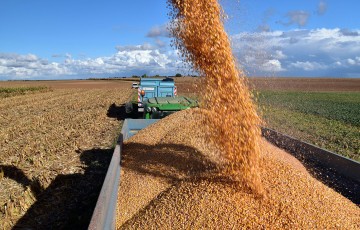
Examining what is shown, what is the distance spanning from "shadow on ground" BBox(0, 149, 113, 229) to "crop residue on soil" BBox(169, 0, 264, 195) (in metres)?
1.94

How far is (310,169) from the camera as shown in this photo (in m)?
4.83

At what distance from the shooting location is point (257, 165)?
3953 mm

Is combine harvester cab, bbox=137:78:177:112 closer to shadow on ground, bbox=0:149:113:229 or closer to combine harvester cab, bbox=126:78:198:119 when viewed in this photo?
combine harvester cab, bbox=126:78:198:119

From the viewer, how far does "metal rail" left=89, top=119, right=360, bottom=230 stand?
104 inches

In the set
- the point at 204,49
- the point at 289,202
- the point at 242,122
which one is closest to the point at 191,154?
the point at 242,122

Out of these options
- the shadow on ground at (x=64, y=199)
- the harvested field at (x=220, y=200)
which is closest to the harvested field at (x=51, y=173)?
the shadow on ground at (x=64, y=199)

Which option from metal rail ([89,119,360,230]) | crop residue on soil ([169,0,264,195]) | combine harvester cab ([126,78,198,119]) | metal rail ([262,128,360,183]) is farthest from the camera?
combine harvester cab ([126,78,198,119])

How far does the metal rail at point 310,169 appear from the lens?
8.68 ft

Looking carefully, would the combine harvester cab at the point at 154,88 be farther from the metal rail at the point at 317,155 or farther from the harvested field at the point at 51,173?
the metal rail at the point at 317,155

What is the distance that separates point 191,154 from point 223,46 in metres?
1.78

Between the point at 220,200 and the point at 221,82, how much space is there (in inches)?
56.8

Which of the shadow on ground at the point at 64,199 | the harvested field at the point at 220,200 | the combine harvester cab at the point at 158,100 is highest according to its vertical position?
the combine harvester cab at the point at 158,100

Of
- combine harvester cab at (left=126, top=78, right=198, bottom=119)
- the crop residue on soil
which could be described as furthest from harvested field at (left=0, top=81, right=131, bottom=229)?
the crop residue on soil

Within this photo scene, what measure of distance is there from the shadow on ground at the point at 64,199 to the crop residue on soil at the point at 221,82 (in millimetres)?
1938
